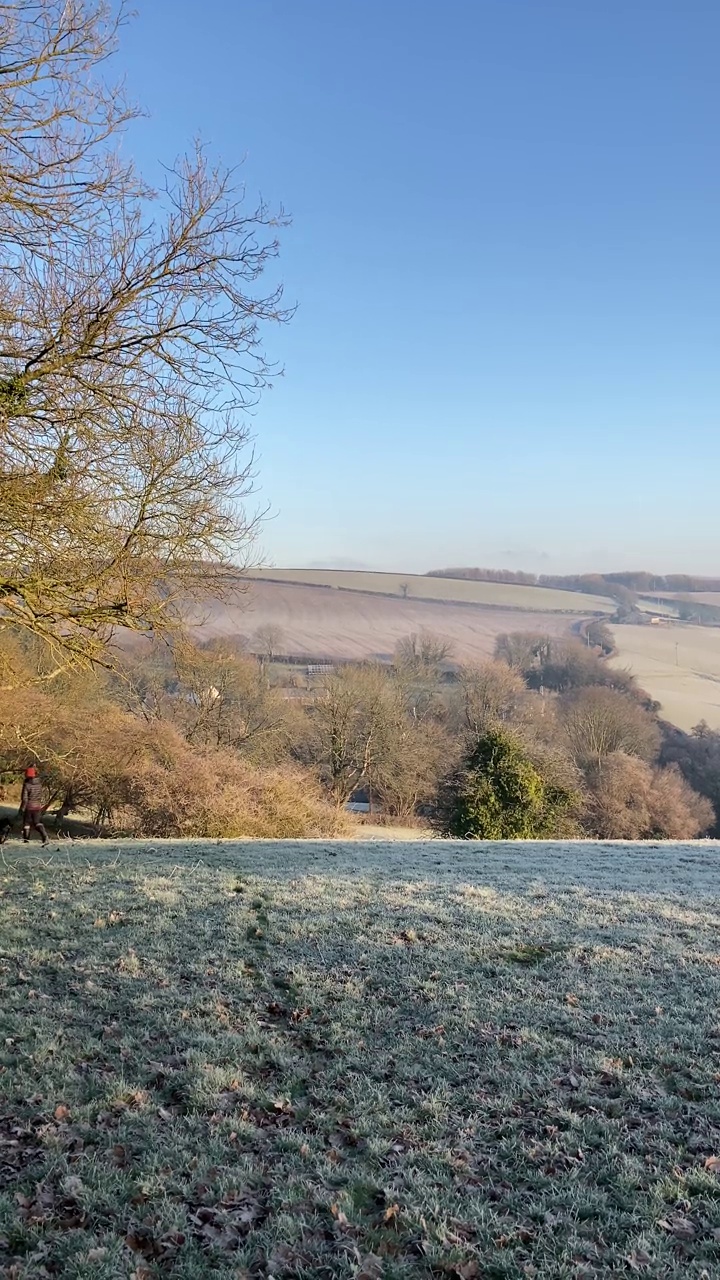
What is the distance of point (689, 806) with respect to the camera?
127ft

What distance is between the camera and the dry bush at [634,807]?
33.4m

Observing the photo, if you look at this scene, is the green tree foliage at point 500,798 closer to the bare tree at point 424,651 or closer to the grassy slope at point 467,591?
the bare tree at point 424,651

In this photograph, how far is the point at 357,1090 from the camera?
4.59m

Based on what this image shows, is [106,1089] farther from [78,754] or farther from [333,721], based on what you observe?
[333,721]

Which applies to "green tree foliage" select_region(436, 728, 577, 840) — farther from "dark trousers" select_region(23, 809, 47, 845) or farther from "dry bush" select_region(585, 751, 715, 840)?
"dark trousers" select_region(23, 809, 47, 845)

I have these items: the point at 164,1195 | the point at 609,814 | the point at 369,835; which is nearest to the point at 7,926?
the point at 164,1195

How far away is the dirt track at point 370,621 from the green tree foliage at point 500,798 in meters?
30.7

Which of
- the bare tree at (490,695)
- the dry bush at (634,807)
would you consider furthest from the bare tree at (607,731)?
the bare tree at (490,695)

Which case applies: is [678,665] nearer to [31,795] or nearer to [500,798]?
[500,798]

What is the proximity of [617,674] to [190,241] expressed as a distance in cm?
6286

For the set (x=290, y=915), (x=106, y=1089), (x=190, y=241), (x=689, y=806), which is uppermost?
(x=190, y=241)

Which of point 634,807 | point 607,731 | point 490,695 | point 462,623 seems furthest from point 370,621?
point 634,807

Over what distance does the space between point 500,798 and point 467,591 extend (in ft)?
207

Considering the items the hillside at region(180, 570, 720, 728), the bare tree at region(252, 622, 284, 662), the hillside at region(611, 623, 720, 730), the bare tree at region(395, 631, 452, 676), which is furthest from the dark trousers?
the hillside at region(611, 623, 720, 730)
